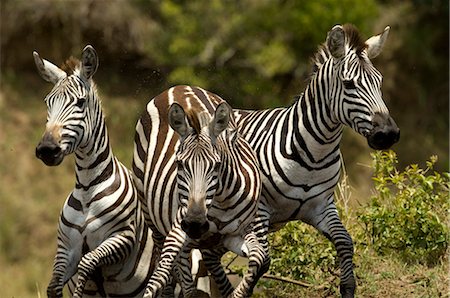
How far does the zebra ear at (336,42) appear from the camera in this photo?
353 inches

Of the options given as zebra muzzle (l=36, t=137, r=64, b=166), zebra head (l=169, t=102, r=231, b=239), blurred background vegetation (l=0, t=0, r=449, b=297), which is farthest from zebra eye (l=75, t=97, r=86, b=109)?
blurred background vegetation (l=0, t=0, r=449, b=297)

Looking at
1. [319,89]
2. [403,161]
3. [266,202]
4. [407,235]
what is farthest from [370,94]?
[403,161]

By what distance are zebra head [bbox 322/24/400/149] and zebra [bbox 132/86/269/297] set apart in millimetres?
808

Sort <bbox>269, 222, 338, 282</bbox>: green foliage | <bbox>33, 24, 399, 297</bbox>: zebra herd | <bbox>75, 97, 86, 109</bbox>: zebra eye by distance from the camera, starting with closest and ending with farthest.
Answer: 1. <bbox>33, 24, 399, 297</bbox>: zebra herd
2. <bbox>75, 97, 86, 109</bbox>: zebra eye
3. <bbox>269, 222, 338, 282</bbox>: green foliage

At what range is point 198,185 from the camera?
7.86m

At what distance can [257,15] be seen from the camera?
23.9m

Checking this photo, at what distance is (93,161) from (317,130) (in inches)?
72.0

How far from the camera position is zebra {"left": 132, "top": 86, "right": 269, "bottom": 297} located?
7961mm

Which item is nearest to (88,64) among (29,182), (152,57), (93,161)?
(93,161)

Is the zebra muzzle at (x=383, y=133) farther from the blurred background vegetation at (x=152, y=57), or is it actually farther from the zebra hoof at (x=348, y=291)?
the blurred background vegetation at (x=152, y=57)

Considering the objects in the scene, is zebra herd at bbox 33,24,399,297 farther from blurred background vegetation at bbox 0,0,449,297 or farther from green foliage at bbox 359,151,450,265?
blurred background vegetation at bbox 0,0,449,297

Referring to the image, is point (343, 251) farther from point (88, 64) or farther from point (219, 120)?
point (88, 64)

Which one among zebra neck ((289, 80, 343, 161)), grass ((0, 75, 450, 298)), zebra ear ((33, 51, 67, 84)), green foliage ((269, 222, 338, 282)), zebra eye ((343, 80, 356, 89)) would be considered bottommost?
green foliage ((269, 222, 338, 282))

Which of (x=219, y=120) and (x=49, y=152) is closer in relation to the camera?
(x=219, y=120)
